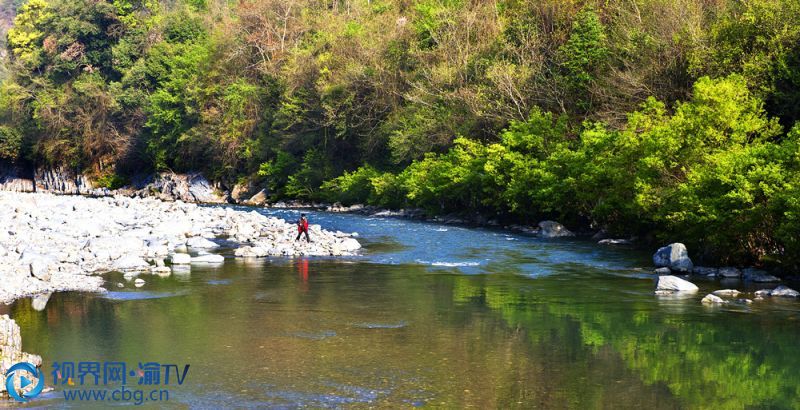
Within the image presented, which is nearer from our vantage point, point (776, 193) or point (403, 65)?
point (776, 193)

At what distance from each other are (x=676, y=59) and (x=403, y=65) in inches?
999

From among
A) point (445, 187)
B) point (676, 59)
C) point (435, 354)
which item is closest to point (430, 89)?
point (445, 187)

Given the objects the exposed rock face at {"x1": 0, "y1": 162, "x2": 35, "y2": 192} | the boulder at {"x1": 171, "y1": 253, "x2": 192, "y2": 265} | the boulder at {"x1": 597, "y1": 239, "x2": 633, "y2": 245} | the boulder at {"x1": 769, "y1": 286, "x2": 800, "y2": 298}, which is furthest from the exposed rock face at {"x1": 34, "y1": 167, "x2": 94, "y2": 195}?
the boulder at {"x1": 769, "y1": 286, "x2": 800, "y2": 298}

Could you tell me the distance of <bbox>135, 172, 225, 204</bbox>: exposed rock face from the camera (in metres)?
76.5

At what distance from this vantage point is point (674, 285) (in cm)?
2297

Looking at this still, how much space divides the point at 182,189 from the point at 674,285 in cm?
6236

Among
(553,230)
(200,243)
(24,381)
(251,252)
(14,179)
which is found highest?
(14,179)

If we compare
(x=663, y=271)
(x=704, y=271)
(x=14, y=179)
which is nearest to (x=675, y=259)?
(x=663, y=271)

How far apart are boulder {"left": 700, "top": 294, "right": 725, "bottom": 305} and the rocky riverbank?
14207 millimetres

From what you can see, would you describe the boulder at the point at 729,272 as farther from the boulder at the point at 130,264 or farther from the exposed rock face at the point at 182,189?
the exposed rock face at the point at 182,189

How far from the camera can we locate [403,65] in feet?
198

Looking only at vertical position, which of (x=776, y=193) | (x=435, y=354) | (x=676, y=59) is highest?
(x=676, y=59)

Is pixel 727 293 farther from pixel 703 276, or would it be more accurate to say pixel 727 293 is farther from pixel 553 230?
pixel 553 230

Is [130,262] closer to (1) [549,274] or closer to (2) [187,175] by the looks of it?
(1) [549,274]
